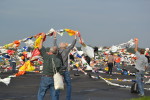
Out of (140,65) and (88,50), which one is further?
(140,65)

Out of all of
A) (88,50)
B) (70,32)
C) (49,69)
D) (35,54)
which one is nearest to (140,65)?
(88,50)

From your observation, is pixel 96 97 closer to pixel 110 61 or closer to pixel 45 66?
pixel 45 66

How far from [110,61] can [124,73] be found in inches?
72.5

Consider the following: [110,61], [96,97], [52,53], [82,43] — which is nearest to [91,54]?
[82,43]

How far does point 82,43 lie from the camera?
11.3m

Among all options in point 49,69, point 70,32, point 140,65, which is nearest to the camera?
point 49,69

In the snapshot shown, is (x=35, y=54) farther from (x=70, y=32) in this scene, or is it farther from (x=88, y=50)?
(x=88, y=50)

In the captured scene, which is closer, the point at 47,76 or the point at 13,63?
the point at 47,76

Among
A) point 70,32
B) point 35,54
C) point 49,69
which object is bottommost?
point 49,69

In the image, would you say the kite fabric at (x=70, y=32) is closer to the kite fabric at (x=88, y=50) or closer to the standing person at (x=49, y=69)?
the kite fabric at (x=88, y=50)

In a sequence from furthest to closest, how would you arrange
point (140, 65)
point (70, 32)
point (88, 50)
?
point (140, 65) < point (88, 50) < point (70, 32)

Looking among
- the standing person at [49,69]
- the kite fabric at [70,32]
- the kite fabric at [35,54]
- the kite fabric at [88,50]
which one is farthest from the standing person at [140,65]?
the standing person at [49,69]

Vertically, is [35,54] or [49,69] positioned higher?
[35,54]

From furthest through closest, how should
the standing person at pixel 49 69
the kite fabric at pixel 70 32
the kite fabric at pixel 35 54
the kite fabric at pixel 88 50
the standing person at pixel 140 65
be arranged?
1. the standing person at pixel 140 65
2. the kite fabric at pixel 35 54
3. the kite fabric at pixel 88 50
4. the kite fabric at pixel 70 32
5. the standing person at pixel 49 69
